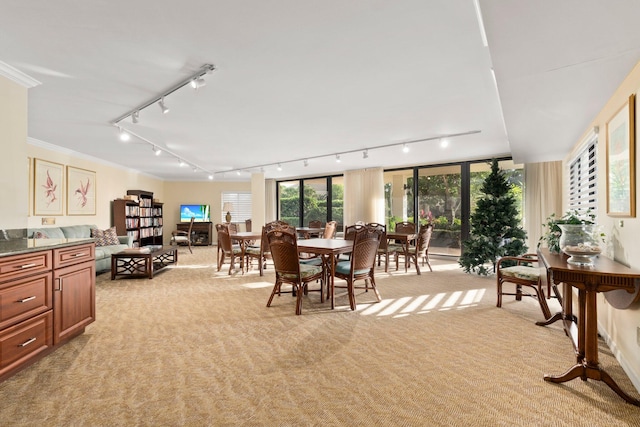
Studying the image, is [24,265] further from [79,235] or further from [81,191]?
[81,191]

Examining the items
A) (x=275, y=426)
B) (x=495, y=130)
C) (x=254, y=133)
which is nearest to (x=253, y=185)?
(x=254, y=133)

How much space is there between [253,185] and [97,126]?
217 inches

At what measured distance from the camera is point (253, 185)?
1032cm

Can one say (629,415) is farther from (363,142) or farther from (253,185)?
(253,185)

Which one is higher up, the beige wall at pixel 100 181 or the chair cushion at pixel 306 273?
the beige wall at pixel 100 181

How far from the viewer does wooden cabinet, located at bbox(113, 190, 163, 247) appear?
8.38 m

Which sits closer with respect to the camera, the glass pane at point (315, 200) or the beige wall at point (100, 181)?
the beige wall at point (100, 181)

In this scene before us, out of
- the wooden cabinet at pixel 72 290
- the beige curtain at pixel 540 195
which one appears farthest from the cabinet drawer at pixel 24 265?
the beige curtain at pixel 540 195

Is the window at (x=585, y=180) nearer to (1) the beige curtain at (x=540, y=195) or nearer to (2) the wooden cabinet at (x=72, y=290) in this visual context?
(1) the beige curtain at (x=540, y=195)

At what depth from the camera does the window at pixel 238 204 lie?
12.2m

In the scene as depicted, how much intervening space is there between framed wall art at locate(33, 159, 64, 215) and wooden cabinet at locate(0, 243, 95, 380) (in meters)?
4.04

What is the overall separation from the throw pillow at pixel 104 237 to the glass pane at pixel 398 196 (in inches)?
267

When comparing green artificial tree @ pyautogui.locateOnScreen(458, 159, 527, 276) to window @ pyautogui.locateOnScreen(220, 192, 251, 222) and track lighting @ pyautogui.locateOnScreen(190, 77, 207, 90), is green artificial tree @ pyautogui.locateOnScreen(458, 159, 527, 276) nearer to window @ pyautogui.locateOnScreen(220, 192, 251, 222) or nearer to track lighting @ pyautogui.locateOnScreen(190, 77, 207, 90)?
track lighting @ pyautogui.locateOnScreen(190, 77, 207, 90)

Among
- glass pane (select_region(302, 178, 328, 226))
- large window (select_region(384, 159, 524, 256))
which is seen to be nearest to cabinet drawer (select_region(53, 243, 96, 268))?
large window (select_region(384, 159, 524, 256))
